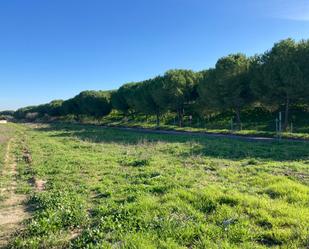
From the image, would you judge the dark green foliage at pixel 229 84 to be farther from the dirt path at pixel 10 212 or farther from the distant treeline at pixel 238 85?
the dirt path at pixel 10 212

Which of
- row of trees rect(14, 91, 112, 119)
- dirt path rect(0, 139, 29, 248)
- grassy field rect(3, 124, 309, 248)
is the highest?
row of trees rect(14, 91, 112, 119)

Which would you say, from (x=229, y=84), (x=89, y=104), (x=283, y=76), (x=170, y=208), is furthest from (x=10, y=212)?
(x=89, y=104)

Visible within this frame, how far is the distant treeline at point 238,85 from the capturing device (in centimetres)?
3641

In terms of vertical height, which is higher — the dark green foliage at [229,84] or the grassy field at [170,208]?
the dark green foliage at [229,84]

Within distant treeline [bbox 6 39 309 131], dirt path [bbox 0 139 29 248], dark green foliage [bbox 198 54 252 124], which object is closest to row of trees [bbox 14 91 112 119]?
distant treeline [bbox 6 39 309 131]

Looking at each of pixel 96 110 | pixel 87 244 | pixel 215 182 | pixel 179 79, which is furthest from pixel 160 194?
pixel 96 110

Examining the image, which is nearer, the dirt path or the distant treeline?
the dirt path

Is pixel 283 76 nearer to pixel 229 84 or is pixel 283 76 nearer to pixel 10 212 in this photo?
pixel 229 84

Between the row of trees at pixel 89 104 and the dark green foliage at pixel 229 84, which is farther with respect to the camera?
the row of trees at pixel 89 104

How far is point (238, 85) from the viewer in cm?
4325

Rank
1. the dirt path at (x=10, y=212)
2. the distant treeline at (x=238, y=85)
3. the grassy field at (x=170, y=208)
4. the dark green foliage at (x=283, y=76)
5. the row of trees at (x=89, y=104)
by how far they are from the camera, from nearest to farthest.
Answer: the grassy field at (x=170, y=208), the dirt path at (x=10, y=212), the dark green foliage at (x=283, y=76), the distant treeline at (x=238, y=85), the row of trees at (x=89, y=104)

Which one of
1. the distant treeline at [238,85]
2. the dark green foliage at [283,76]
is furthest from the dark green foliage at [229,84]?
the dark green foliage at [283,76]

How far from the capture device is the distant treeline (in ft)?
119

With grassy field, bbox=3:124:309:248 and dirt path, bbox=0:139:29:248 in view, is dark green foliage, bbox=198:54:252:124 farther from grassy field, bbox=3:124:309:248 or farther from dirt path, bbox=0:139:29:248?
dirt path, bbox=0:139:29:248
